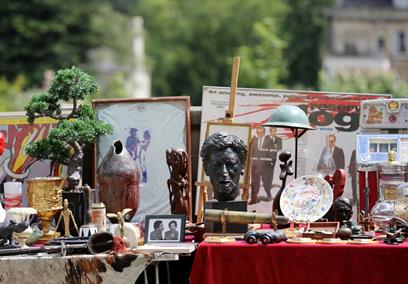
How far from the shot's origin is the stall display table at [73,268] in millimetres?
6270

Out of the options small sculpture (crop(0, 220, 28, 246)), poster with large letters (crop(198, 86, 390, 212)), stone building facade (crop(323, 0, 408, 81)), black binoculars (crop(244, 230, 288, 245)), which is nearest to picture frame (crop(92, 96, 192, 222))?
poster with large letters (crop(198, 86, 390, 212))

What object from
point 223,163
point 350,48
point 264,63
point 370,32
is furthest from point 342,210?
point 370,32

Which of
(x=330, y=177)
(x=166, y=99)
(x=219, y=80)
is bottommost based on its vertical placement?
(x=330, y=177)

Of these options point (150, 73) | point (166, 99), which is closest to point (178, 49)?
point (150, 73)

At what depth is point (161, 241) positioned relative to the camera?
6.59 metres

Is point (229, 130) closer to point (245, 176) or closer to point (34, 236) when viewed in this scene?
point (245, 176)

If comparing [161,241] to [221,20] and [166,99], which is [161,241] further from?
[221,20]

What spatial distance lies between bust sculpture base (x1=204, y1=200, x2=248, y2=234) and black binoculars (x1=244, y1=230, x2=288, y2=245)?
240mm

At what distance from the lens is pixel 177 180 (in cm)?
705

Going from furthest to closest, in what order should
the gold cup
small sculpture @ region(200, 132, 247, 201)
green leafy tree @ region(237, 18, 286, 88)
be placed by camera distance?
green leafy tree @ region(237, 18, 286, 88) → the gold cup → small sculpture @ region(200, 132, 247, 201)

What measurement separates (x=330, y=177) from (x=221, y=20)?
44245 mm

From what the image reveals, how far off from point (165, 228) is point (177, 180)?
0.49m

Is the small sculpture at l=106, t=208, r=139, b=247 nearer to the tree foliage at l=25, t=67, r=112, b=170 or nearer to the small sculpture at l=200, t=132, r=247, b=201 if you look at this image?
the small sculpture at l=200, t=132, r=247, b=201

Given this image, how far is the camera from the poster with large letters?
7.58 meters
